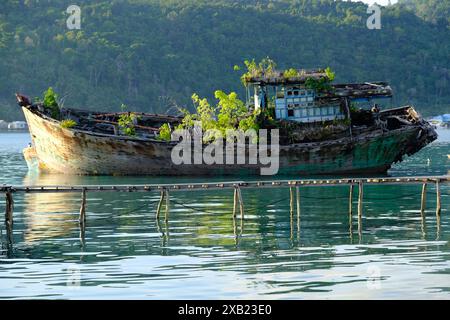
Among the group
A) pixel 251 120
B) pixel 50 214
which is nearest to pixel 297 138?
pixel 251 120

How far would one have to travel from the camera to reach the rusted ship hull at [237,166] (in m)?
60.6

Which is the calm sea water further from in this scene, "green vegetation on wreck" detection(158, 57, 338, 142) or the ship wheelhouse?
the ship wheelhouse

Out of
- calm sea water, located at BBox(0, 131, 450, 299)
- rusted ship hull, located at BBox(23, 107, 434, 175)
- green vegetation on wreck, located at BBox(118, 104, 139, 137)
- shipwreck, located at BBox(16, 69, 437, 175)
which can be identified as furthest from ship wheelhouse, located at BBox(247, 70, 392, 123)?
calm sea water, located at BBox(0, 131, 450, 299)

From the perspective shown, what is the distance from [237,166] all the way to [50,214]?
1825cm

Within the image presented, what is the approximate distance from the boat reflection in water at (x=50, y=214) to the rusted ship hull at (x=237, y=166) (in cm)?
245

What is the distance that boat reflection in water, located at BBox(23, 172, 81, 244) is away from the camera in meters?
38.5

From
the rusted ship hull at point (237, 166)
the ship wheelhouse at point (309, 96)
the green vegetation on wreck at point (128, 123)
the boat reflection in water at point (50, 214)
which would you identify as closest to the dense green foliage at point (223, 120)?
the ship wheelhouse at point (309, 96)

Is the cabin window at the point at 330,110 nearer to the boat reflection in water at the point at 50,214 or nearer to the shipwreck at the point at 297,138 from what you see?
the shipwreck at the point at 297,138

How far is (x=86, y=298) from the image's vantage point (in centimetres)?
2678

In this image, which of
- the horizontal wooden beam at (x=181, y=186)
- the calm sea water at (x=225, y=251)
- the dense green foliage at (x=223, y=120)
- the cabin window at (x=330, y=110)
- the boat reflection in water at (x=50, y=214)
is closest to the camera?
the calm sea water at (x=225, y=251)

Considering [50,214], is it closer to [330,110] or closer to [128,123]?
[128,123]

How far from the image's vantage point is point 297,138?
61125mm
